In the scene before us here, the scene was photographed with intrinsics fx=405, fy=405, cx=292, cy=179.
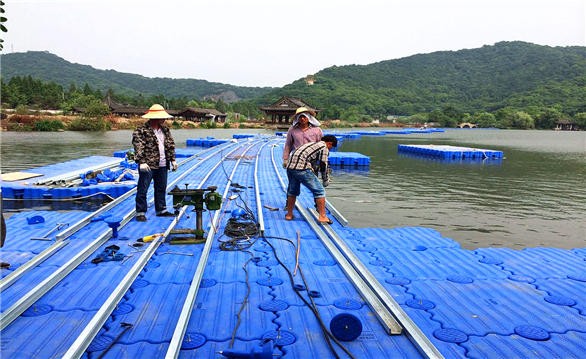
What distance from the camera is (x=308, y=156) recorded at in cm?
584

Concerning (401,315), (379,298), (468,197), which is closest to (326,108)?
(468,197)

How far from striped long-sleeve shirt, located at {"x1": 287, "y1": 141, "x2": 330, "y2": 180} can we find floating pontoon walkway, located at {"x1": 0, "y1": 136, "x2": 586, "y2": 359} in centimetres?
94

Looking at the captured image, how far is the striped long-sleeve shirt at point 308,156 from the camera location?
583 cm

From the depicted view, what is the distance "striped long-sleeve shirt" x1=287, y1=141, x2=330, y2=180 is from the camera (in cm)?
583

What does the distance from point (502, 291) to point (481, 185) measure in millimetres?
13973

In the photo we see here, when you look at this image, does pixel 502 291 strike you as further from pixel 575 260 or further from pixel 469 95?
pixel 469 95

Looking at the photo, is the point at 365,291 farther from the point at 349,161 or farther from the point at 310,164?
the point at 349,161

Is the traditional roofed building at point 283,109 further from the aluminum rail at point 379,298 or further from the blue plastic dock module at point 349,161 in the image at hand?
the aluminum rail at point 379,298

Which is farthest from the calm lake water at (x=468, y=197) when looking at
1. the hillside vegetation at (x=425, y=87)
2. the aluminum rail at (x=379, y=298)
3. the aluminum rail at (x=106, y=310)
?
the hillside vegetation at (x=425, y=87)

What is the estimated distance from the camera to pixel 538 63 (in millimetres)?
140125

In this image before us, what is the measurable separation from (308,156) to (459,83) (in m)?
166

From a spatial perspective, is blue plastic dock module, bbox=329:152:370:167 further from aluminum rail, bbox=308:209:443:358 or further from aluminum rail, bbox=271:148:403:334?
aluminum rail, bbox=308:209:443:358

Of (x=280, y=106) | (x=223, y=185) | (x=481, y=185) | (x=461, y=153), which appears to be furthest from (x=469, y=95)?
(x=223, y=185)

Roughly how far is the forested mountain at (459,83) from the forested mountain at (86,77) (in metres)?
63.8
